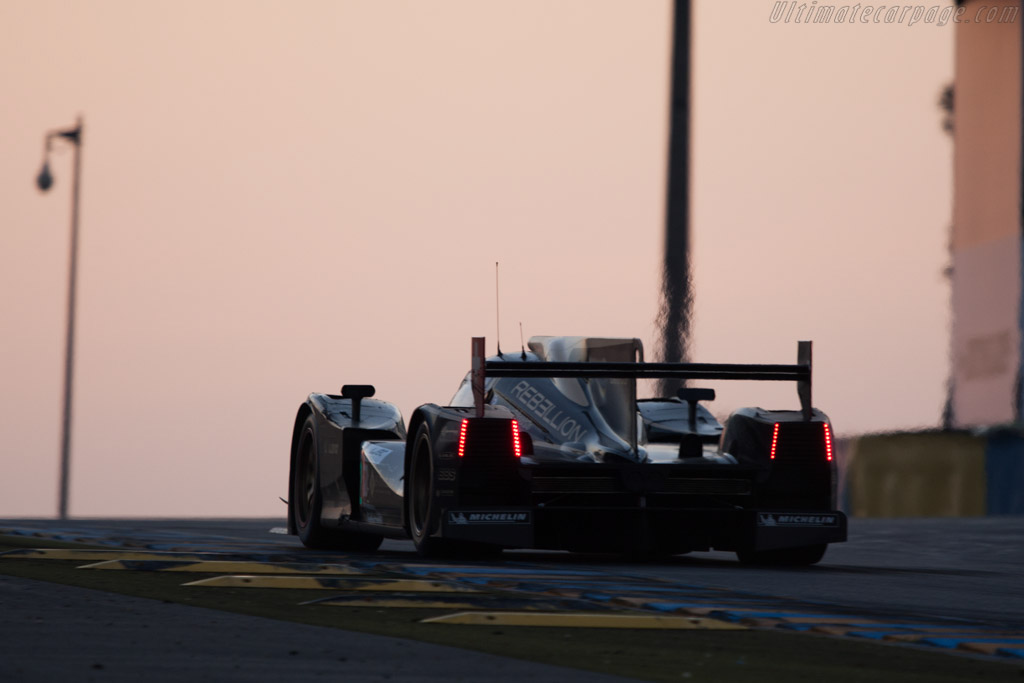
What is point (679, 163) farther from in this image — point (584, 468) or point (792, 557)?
point (584, 468)

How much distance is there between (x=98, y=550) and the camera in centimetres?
1174

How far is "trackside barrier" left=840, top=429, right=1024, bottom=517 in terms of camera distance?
25625 millimetres

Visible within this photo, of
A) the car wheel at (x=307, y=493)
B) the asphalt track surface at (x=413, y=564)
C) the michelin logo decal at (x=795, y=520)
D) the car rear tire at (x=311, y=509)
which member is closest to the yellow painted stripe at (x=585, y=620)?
the asphalt track surface at (x=413, y=564)

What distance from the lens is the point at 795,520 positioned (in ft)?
41.2

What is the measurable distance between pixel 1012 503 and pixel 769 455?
541 inches

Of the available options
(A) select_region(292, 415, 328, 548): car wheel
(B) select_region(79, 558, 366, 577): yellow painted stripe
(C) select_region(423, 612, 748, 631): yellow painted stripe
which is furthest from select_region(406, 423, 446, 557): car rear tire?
(C) select_region(423, 612, 748, 631): yellow painted stripe

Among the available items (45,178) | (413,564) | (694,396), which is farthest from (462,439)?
(45,178)

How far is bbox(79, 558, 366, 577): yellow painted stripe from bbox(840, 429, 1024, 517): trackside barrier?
16548 mm

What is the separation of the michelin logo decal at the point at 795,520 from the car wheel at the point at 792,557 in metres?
0.20

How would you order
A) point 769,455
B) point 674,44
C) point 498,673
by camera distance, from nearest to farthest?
point 498,673
point 769,455
point 674,44

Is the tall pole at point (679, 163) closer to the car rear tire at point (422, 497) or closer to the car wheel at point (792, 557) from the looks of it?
the car wheel at point (792, 557)

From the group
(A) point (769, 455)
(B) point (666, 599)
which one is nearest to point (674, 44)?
(A) point (769, 455)

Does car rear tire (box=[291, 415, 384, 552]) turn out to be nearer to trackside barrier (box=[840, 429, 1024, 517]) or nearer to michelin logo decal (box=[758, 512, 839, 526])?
michelin logo decal (box=[758, 512, 839, 526])

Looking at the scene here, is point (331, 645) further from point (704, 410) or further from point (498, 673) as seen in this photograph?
point (704, 410)
